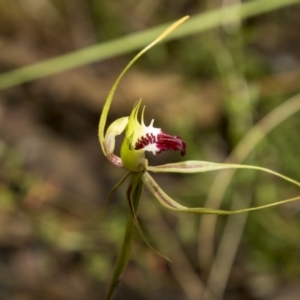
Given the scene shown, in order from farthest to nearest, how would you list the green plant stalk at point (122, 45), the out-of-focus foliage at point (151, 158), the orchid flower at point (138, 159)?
the out-of-focus foliage at point (151, 158), the green plant stalk at point (122, 45), the orchid flower at point (138, 159)

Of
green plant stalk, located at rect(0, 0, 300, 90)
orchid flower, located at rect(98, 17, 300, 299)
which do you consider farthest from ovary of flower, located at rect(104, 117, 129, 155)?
Result: green plant stalk, located at rect(0, 0, 300, 90)

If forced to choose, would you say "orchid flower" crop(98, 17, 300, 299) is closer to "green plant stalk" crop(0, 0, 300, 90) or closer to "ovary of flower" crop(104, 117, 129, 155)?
A: "ovary of flower" crop(104, 117, 129, 155)

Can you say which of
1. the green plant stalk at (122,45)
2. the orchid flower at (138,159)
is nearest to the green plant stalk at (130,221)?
the orchid flower at (138,159)

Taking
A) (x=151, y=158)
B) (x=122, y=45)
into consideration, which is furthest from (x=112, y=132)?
(x=151, y=158)

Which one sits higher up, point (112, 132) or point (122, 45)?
point (122, 45)

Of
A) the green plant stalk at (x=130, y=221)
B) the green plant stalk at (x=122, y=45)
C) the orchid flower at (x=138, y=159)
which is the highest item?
the green plant stalk at (x=122, y=45)

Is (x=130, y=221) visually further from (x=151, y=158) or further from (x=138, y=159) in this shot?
(x=151, y=158)

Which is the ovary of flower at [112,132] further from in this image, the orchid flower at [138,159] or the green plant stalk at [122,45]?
the green plant stalk at [122,45]

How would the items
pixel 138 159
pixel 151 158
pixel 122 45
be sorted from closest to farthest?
pixel 138 159 → pixel 122 45 → pixel 151 158

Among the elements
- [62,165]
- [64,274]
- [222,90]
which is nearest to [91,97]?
[62,165]
